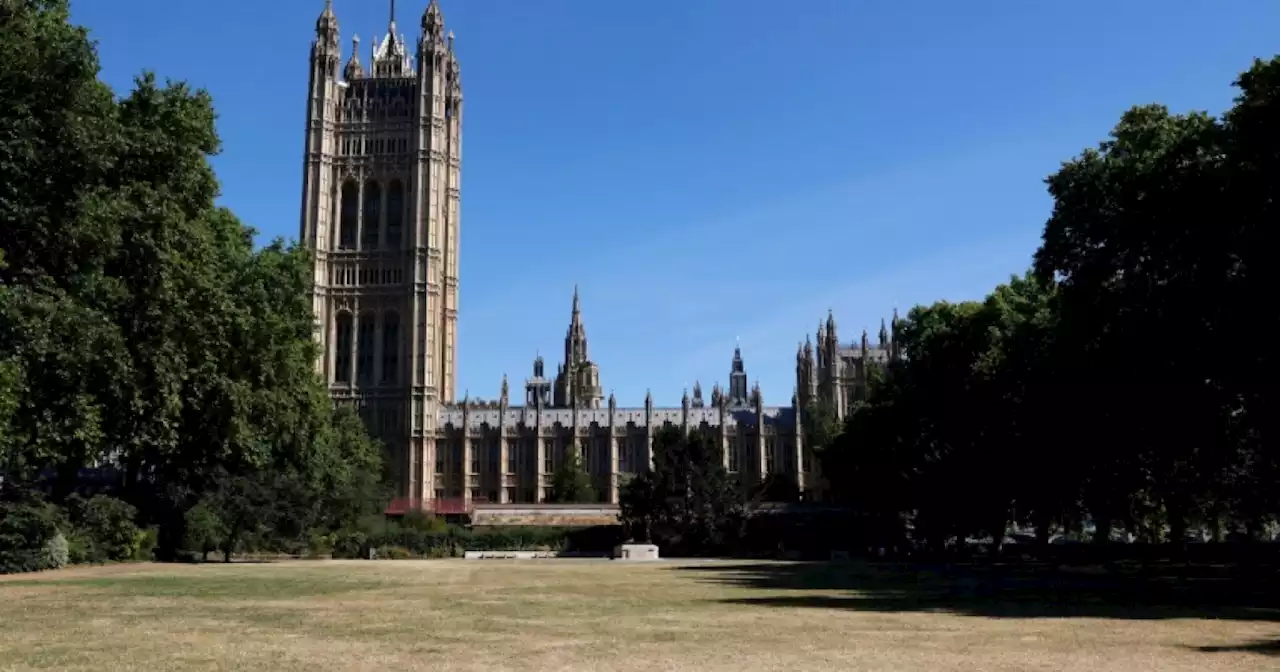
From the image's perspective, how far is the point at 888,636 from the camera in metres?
15.1

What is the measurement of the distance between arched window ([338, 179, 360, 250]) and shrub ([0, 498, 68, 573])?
80.4 meters

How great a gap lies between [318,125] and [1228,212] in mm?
99018

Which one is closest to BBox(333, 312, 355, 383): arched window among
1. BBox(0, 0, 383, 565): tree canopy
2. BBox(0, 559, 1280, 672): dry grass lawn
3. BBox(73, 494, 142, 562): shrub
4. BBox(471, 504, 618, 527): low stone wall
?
BBox(471, 504, 618, 527): low stone wall

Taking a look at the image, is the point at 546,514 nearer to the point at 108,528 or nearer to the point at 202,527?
the point at 202,527

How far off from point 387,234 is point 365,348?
11.6 meters

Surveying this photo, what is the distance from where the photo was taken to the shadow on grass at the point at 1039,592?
19859 millimetres

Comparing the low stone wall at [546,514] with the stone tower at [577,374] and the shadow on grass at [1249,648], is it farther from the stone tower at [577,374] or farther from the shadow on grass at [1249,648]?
the shadow on grass at [1249,648]

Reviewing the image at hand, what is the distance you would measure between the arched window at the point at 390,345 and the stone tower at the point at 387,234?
0.34ft

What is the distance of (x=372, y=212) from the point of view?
11438 cm

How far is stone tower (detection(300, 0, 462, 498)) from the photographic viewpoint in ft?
358

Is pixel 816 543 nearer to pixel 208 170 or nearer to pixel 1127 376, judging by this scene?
pixel 1127 376

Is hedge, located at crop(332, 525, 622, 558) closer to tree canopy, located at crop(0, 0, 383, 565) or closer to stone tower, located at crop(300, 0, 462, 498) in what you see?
tree canopy, located at crop(0, 0, 383, 565)

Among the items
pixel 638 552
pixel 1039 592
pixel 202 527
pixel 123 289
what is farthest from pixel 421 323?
pixel 1039 592

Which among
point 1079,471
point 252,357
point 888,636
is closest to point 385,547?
→ point 252,357
